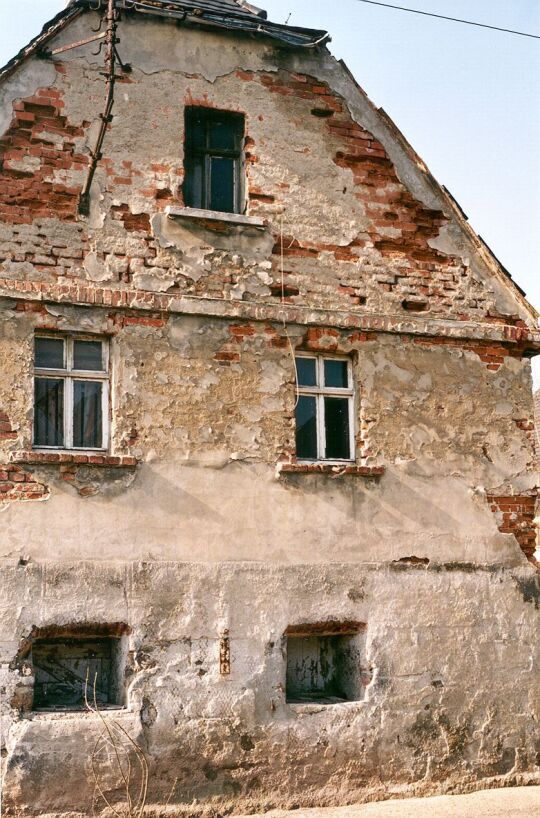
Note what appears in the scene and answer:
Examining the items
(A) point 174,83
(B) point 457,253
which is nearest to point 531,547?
(B) point 457,253

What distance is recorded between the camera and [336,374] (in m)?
10.1

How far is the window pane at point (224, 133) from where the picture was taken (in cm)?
1030

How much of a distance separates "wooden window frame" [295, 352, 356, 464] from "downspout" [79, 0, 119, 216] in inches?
102

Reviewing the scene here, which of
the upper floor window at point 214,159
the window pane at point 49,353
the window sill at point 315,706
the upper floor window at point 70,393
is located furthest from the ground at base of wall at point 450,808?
the upper floor window at point 214,159

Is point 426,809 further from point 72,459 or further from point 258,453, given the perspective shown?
point 72,459

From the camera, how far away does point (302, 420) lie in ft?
32.3

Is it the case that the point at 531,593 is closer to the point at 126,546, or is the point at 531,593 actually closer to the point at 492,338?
the point at 492,338

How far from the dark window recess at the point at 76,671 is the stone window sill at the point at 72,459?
1570 millimetres

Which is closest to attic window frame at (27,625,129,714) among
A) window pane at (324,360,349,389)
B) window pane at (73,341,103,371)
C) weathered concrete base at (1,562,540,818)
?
weathered concrete base at (1,562,540,818)

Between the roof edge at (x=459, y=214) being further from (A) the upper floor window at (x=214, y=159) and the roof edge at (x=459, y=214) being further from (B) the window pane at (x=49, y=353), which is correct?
(B) the window pane at (x=49, y=353)

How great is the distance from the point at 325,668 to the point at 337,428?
2392 mm

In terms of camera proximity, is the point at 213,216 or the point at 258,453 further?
the point at 213,216

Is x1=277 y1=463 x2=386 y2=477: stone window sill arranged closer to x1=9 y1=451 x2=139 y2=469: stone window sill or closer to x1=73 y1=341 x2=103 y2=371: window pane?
x1=9 y1=451 x2=139 y2=469: stone window sill

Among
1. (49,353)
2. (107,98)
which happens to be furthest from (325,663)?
(107,98)
